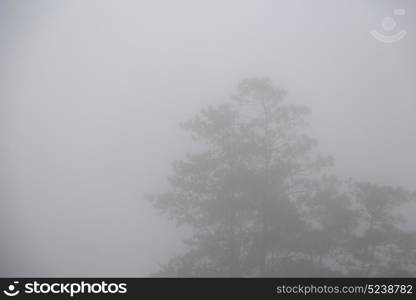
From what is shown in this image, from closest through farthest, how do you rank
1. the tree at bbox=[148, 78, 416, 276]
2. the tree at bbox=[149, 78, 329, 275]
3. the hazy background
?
the tree at bbox=[148, 78, 416, 276] < the tree at bbox=[149, 78, 329, 275] < the hazy background

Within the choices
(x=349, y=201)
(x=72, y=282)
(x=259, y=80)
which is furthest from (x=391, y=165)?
(x=72, y=282)

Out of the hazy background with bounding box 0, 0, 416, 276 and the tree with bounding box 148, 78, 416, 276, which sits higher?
the hazy background with bounding box 0, 0, 416, 276

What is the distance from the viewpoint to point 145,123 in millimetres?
7477

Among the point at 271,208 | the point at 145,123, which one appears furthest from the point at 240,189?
the point at 145,123

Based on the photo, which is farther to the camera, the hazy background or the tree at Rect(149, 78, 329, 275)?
the hazy background

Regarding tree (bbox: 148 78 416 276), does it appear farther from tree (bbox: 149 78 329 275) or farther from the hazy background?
the hazy background

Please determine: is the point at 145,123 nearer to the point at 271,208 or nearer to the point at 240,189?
the point at 240,189

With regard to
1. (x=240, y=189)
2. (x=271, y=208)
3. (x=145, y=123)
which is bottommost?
(x=271, y=208)

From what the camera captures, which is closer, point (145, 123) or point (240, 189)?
point (240, 189)

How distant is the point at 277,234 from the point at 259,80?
2608 mm

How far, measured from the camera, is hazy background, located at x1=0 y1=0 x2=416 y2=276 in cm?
575

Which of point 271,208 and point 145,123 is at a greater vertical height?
point 145,123

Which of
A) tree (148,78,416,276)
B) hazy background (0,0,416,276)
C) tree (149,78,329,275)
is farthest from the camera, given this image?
hazy background (0,0,416,276)

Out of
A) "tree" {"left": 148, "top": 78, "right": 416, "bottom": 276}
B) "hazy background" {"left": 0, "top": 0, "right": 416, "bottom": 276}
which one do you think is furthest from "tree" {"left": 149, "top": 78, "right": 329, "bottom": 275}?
"hazy background" {"left": 0, "top": 0, "right": 416, "bottom": 276}
